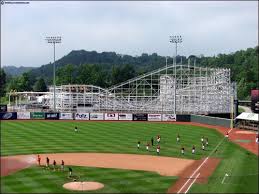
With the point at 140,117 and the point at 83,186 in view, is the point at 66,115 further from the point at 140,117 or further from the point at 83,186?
A: the point at 83,186

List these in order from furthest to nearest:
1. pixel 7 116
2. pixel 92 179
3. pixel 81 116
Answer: pixel 81 116, pixel 7 116, pixel 92 179

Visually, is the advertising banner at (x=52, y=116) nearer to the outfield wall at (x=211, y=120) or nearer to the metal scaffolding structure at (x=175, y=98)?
the metal scaffolding structure at (x=175, y=98)

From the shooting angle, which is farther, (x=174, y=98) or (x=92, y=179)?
(x=174, y=98)

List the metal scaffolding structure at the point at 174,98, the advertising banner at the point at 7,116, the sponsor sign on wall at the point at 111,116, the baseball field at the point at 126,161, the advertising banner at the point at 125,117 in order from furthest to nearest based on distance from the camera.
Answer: the metal scaffolding structure at the point at 174,98
the sponsor sign on wall at the point at 111,116
the advertising banner at the point at 125,117
the advertising banner at the point at 7,116
the baseball field at the point at 126,161

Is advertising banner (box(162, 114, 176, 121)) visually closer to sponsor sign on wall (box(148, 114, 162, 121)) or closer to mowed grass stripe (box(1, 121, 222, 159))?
sponsor sign on wall (box(148, 114, 162, 121))

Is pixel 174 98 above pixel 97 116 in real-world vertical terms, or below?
above

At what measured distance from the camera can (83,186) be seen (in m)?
26.8

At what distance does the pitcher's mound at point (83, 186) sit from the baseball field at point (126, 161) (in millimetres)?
537

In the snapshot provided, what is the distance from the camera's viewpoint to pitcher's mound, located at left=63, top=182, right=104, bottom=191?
26.3 metres

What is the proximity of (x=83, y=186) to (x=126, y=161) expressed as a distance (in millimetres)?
9333

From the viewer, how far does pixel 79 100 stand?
92.0 metres

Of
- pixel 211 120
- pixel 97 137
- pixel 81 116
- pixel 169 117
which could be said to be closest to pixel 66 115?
pixel 81 116

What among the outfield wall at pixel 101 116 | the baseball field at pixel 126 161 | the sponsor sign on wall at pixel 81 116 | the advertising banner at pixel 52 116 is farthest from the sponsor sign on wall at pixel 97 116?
the baseball field at pixel 126 161

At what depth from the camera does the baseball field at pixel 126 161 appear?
1070 inches
